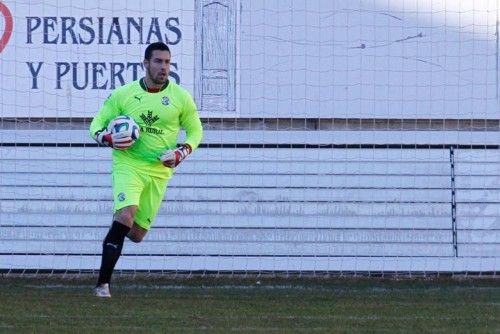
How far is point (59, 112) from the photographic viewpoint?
42.0ft

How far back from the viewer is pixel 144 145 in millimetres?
9953

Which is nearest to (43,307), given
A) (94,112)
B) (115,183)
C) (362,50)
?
(115,183)

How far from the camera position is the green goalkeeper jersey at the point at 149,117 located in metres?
9.95

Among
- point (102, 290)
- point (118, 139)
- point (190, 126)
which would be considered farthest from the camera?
point (190, 126)

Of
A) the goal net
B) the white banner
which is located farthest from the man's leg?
the white banner

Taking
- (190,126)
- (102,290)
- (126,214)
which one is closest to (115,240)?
(126,214)

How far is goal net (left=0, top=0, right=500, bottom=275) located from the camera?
12.7m

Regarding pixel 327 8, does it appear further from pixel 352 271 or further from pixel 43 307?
pixel 43 307

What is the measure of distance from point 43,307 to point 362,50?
202 inches

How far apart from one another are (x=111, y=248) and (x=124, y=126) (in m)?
0.97

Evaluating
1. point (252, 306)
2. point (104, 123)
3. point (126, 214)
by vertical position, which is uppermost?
point (104, 123)

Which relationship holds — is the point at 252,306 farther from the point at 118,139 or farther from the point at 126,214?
the point at 118,139

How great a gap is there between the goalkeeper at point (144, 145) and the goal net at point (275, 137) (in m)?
2.56

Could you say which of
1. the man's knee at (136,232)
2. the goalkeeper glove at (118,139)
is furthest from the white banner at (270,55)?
the goalkeeper glove at (118,139)
